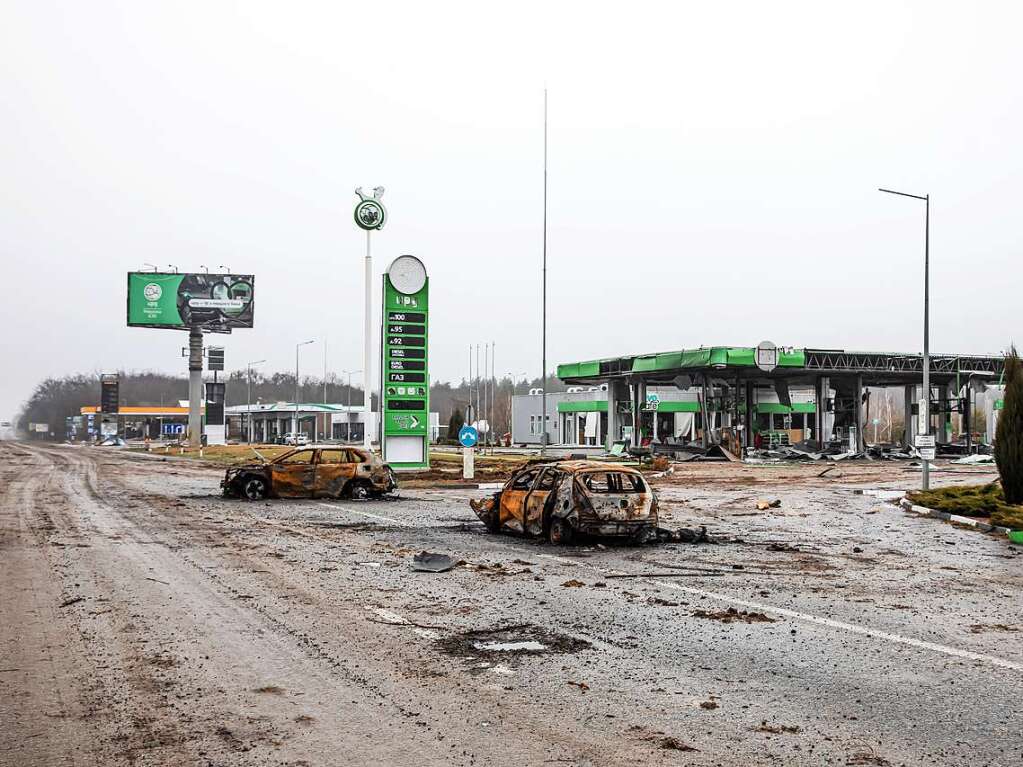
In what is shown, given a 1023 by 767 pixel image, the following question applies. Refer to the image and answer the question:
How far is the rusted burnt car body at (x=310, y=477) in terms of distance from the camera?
25.2 metres

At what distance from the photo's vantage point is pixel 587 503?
1496 centimetres

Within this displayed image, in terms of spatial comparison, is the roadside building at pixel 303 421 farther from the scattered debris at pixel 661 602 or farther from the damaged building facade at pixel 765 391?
the scattered debris at pixel 661 602

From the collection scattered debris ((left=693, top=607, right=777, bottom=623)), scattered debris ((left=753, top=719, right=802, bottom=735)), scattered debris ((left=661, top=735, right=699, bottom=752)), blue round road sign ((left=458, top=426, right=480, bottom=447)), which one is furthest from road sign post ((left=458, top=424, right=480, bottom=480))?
scattered debris ((left=661, top=735, right=699, bottom=752))

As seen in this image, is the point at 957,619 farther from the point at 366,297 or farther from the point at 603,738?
the point at 366,297

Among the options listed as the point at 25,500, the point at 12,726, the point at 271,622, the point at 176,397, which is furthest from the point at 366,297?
the point at 176,397

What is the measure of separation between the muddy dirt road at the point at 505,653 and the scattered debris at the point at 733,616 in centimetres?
4

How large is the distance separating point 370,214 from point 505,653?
32071mm

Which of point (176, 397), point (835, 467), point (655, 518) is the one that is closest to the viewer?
point (655, 518)

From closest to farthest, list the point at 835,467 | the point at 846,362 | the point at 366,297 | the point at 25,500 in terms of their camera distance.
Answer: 1. the point at 25,500
2. the point at 366,297
3. the point at 835,467
4. the point at 846,362

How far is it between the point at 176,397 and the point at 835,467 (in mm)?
165556

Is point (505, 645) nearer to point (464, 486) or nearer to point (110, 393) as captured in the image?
point (464, 486)

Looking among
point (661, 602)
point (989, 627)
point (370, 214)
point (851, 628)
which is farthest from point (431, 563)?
point (370, 214)

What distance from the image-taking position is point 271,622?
9086mm

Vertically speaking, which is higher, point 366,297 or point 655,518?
point 366,297
